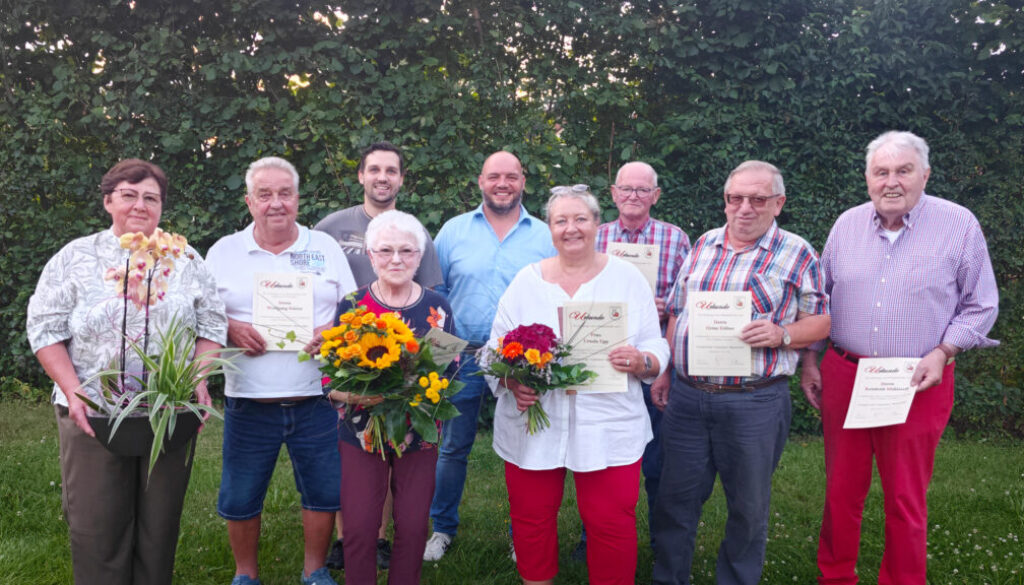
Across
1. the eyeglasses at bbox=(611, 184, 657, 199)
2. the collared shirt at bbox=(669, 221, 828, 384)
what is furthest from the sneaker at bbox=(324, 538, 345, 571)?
the eyeglasses at bbox=(611, 184, 657, 199)

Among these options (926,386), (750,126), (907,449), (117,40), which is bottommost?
(907,449)

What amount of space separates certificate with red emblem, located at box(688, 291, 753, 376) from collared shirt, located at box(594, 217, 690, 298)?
786 mm

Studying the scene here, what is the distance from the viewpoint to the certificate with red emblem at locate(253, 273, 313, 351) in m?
3.50

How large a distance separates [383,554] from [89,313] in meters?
2.27

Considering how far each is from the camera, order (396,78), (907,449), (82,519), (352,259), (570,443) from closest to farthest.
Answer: (82,519) → (570,443) → (907,449) → (352,259) → (396,78)

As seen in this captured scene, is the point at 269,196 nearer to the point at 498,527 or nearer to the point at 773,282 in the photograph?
the point at 773,282

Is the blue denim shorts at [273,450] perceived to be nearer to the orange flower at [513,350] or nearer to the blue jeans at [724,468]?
the orange flower at [513,350]

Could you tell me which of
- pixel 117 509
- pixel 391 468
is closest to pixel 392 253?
pixel 391 468

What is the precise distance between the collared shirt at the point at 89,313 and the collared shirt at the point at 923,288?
3.21 m

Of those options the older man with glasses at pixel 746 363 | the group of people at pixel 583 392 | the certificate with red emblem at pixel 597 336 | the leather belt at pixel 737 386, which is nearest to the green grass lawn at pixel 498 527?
the group of people at pixel 583 392

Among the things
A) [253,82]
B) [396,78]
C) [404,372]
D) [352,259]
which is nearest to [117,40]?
[253,82]

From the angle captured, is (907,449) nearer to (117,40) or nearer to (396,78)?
(396,78)

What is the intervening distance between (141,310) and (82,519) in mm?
932

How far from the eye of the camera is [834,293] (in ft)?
12.4
